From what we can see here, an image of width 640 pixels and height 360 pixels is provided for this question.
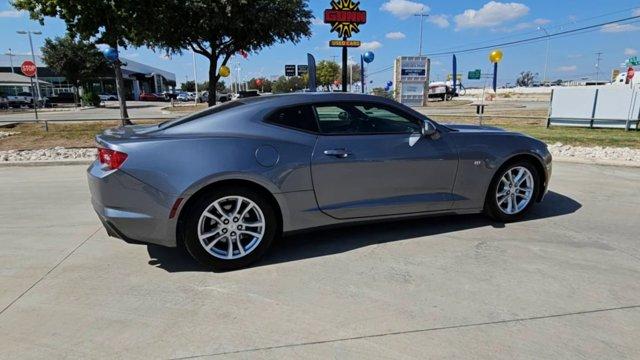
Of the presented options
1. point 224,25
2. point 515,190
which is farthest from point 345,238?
point 224,25

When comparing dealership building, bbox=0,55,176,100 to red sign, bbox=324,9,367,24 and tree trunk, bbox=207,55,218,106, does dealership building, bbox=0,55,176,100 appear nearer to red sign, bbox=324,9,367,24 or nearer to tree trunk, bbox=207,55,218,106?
tree trunk, bbox=207,55,218,106

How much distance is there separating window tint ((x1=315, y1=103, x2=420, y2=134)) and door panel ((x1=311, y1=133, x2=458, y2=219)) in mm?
106

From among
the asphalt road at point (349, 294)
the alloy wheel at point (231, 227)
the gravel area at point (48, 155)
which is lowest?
the asphalt road at point (349, 294)

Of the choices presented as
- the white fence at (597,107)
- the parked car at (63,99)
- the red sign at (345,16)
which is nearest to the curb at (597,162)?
the white fence at (597,107)

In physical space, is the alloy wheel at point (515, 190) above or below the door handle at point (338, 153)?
below

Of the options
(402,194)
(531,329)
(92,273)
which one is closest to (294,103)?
(402,194)

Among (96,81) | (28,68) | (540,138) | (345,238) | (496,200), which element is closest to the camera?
(345,238)

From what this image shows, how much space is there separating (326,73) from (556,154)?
78320 millimetres

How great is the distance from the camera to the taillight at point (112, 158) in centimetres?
358

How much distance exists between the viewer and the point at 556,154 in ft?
30.3

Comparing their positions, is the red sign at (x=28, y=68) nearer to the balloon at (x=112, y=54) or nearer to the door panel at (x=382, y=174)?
the balloon at (x=112, y=54)

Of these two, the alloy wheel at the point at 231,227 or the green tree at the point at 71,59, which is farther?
the green tree at the point at 71,59

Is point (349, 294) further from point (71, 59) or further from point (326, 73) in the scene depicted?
point (326, 73)

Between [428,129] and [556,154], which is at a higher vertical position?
[428,129]
